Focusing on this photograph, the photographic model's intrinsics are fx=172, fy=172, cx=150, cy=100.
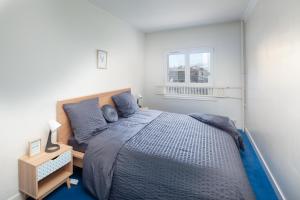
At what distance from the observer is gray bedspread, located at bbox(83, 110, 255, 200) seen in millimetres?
1352

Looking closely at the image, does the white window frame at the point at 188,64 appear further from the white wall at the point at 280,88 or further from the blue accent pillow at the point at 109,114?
the blue accent pillow at the point at 109,114

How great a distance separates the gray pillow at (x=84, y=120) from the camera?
2150mm

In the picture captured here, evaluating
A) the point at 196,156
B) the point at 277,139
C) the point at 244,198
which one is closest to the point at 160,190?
the point at 196,156

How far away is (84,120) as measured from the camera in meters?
2.23

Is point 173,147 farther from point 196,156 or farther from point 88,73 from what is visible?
point 88,73

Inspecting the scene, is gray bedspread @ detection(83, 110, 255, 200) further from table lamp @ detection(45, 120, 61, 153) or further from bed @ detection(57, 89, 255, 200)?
table lamp @ detection(45, 120, 61, 153)

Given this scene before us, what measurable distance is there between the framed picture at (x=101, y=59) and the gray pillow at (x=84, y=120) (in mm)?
778

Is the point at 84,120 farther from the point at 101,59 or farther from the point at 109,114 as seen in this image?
the point at 101,59

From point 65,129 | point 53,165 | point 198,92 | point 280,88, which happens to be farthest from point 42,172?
point 198,92

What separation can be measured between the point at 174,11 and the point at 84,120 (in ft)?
7.88

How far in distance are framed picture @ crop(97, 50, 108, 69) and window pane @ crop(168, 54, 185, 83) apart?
189 cm

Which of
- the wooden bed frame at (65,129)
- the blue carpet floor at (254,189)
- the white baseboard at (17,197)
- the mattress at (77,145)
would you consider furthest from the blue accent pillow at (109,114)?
the white baseboard at (17,197)

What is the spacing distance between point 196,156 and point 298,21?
55.3 inches

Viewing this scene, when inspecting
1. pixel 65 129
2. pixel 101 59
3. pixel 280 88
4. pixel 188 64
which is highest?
pixel 188 64
